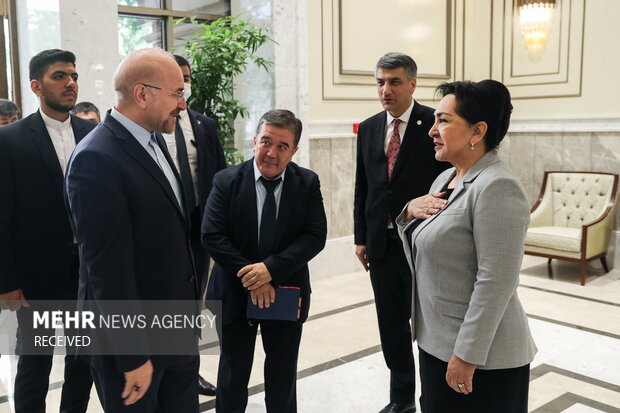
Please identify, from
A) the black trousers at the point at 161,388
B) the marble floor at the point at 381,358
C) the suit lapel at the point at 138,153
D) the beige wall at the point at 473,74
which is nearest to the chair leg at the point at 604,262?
the beige wall at the point at 473,74

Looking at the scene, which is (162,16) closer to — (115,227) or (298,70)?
(298,70)

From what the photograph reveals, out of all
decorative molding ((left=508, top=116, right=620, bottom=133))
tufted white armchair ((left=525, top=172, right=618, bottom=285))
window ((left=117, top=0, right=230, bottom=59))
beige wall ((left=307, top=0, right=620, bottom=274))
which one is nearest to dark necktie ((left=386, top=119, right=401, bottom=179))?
window ((left=117, top=0, right=230, bottom=59))

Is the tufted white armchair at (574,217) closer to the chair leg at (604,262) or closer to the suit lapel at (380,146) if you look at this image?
the chair leg at (604,262)

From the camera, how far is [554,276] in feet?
19.6

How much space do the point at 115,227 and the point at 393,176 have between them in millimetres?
1614

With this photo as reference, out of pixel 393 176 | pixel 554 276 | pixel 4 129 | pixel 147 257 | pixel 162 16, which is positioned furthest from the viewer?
pixel 554 276

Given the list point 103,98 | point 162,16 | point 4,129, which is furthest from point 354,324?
point 162,16

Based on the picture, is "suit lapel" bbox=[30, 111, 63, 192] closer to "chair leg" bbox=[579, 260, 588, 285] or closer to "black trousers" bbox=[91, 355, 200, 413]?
"black trousers" bbox=[91, 355, 200, 413]

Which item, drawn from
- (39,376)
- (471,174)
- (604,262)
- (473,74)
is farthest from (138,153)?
(473,74)

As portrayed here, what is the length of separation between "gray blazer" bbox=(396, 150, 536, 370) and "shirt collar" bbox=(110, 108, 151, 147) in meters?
0.94

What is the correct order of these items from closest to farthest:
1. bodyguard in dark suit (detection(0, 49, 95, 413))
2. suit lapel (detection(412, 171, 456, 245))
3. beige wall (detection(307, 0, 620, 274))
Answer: suit lapel (detection(412, 171, 456, 245)), bodyguard in dark suit (detection(0, 49, 95, 413)), beige wall (detection(307, 0, 620, 274))

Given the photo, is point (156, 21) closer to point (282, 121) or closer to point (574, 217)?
point (282, 121)

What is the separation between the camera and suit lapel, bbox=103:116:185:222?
175 cm

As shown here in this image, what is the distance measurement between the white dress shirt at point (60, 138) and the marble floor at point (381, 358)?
134 cm
